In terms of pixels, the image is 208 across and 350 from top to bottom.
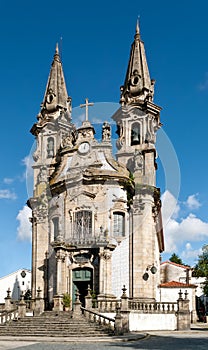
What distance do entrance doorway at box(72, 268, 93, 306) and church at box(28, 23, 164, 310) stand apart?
0.22ft

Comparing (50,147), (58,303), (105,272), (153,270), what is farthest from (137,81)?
(58,303)

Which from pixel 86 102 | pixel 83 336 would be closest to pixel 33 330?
pixel 83 336

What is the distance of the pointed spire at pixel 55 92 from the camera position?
40.6 m

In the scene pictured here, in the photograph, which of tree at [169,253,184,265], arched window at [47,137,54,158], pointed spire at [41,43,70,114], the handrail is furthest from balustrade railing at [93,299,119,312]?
tree at [169,253,184,265]

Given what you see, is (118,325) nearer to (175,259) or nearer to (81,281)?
(81,281)

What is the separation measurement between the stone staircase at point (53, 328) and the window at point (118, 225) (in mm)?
7805

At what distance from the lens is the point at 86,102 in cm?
3606

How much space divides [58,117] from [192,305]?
Answer: 62.5 feet

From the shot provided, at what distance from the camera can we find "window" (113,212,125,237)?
3275 cm

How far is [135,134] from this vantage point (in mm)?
36312

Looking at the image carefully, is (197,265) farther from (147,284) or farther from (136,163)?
(136,163)

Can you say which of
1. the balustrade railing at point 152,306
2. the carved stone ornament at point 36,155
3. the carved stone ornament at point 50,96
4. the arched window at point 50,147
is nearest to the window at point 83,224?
the balustrade railing at point 152,306

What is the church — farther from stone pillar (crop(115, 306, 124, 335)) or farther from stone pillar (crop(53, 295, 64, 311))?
stone pillar (crop(115, 306, 124, 335))

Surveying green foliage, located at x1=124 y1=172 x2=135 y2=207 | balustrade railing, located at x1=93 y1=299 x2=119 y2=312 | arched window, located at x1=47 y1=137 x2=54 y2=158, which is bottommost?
balustrade railing, located at x1=93 y1=299 x2=119 y2=312
